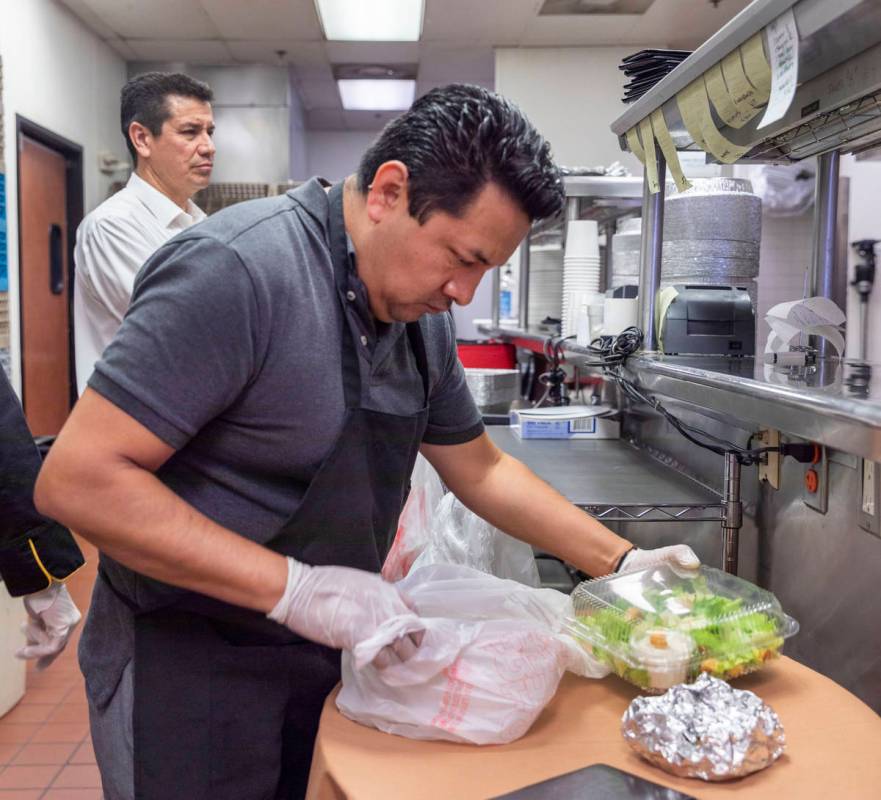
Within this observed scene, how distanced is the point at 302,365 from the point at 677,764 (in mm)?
606

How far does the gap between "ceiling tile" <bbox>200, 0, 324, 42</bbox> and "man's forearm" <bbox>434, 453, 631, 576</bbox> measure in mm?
4535

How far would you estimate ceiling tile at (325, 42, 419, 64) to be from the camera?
602 centimetres

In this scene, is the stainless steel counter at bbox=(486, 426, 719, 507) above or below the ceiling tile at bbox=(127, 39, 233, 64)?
below

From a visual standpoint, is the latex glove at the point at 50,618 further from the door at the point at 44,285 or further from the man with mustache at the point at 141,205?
the door at the point at 44,285

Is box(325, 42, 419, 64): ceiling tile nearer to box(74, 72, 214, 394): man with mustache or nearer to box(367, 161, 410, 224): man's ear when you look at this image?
box(74, 72, 214, 394): man with mustache

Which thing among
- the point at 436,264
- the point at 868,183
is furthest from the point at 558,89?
the point at 436,264

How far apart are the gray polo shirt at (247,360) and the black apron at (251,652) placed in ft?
0.07

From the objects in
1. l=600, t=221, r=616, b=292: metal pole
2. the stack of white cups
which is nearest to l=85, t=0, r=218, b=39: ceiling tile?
l=600, t=221, r=616, b=292: metal pole

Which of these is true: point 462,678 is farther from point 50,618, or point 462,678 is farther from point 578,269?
point 578,269

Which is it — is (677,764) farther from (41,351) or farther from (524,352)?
(41,351)

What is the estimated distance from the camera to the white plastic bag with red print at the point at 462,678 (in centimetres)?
101

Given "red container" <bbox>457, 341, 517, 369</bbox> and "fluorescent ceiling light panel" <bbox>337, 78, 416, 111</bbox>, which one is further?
"fluorescent ceiling light panel" <bbox>337, 78, 416, 111</bbox>

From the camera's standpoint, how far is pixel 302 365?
3.49 ft

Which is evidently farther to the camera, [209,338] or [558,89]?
[558,89]
